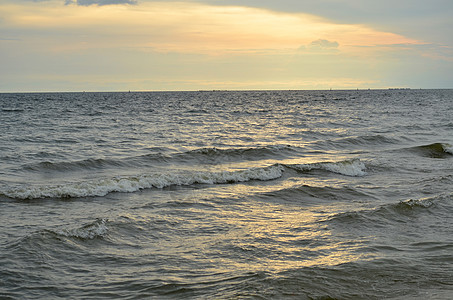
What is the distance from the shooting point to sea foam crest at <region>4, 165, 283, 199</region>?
11695 mm

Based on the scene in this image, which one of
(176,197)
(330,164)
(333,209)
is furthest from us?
(330,164)

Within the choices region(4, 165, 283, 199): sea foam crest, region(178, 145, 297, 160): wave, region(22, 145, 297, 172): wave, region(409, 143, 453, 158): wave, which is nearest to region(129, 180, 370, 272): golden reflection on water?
region(4, 165, 283, 199): sea foam crest

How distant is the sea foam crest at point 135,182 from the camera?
11695mm

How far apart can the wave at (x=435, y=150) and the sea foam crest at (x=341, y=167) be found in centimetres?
548

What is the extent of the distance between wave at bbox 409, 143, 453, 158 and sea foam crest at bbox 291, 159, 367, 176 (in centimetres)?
548

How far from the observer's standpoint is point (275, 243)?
8062 millimetres

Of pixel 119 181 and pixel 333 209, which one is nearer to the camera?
pixel 333 209

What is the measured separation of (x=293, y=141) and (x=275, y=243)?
688 inches

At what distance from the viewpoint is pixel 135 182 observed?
519 inches

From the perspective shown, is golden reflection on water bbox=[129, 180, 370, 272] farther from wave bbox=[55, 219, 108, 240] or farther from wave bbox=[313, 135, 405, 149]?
wave bbox=[313, 135, 405, 149]

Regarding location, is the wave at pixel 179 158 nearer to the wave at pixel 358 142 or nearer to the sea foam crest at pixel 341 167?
the wave at pixel 358 142

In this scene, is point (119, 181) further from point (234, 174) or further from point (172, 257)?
point (172, 257)

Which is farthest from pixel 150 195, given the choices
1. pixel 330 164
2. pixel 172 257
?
pixel 330 164

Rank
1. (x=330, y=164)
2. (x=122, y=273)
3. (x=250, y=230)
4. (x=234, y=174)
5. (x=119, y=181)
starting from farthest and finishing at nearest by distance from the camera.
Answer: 1. (x=330, y=164)
2. (x=234, y=174)
3. (x=119, y=181)
4. (x=250, y=230)
5. (x=122, y=273)
